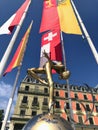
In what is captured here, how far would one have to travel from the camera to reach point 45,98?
Result: 34.5m

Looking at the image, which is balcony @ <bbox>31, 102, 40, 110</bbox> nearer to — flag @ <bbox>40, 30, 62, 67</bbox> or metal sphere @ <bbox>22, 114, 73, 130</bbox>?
flag @ <bbox>40, 30, 62, 67</bbox>

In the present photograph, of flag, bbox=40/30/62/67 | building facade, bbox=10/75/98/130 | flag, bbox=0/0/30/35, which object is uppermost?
flag, bbox=0/0/30/35

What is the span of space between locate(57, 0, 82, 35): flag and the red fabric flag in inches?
9.4

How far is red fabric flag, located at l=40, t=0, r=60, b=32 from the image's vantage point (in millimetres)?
7703

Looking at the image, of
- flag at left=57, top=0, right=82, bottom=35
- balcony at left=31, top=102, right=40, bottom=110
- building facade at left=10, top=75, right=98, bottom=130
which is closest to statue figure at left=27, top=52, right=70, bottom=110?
flag at left=57, top=0, right=82, bottom=35

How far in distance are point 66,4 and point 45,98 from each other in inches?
1095

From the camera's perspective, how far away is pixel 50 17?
27.1ft

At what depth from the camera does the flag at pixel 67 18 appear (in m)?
7.08

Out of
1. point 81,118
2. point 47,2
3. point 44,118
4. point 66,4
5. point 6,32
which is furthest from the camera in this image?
point 81,118

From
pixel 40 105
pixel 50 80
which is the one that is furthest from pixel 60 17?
pixel 40 105

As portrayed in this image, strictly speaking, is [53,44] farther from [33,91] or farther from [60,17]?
[33,91]

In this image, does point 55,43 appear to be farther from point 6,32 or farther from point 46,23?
point 6,32

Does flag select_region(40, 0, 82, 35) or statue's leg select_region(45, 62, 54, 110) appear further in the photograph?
flag select_region(40, 0, 82, 35)

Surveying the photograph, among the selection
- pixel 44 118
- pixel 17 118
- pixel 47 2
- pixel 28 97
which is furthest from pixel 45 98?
pixel 44 118
